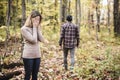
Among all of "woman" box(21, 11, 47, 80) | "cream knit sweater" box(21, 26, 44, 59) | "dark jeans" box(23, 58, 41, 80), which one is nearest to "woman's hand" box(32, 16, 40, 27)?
"woman" box(21, 11, 47, 80)

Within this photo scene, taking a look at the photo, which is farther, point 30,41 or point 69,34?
point 69,34

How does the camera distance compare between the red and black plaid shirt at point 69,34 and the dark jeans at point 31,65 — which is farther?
the red and black plaid shirt at point 69,34

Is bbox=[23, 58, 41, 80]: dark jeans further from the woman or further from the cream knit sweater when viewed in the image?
the cream knit sweater

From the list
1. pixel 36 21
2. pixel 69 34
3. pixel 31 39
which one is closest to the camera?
pixel 31 39

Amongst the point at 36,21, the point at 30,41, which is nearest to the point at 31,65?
the point at 30,41

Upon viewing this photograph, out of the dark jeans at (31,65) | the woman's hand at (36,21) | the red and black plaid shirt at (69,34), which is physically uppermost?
the woman's hand at (36,21)

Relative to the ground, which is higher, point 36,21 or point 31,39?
point 36,21

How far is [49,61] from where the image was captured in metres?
13.4

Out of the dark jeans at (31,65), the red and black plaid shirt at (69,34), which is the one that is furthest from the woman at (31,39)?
the red and black plaid shirt at (69,34)

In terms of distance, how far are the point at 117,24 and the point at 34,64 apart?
1764 centimetres

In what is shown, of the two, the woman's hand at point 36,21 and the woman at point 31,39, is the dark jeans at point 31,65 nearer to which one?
the woman at point 31,39

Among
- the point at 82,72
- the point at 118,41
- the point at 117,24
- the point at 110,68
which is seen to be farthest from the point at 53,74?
the point at 117,24

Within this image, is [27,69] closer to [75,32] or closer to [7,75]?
A: [7,75]

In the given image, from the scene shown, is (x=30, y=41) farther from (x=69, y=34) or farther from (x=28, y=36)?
(x=69, y=34)
